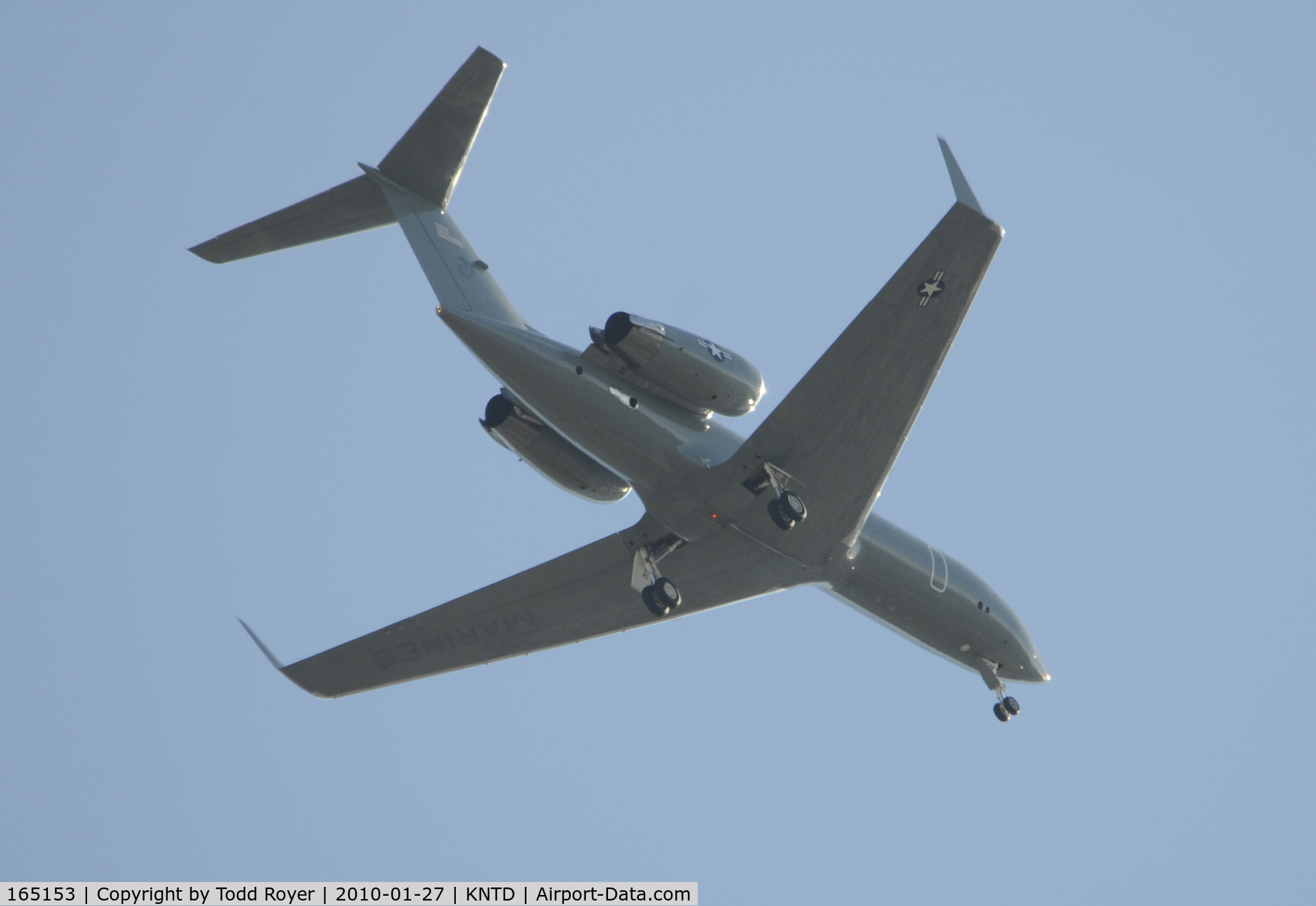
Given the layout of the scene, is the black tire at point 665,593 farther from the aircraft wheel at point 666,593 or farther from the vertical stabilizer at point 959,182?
the vertical stabilizer at point 959,182

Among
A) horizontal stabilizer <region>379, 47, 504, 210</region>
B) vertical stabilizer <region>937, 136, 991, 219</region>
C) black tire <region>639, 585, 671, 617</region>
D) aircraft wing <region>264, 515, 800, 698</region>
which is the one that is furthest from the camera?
aircraft wing <region>264, 515, 800, 698</region>

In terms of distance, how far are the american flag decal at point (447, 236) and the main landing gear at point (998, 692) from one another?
1098 cm

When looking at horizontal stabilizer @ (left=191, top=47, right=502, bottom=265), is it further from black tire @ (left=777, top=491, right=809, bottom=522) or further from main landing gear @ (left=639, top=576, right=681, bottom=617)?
black tire @ (left=777, top=491, right=809, bottom=522)

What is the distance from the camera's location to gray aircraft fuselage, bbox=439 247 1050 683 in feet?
57.1

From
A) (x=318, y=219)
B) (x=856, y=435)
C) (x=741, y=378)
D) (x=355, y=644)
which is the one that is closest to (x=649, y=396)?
(x=741, y=378)

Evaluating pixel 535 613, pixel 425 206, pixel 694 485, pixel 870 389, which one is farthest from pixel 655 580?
pixel 425 206

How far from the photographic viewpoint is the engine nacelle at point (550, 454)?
18.9 m

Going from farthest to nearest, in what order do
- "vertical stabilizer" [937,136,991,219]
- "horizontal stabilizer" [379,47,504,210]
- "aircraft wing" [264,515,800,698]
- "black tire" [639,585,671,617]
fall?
"aircraft wing" [264,515,800,698] < "horizontal stabilizer" [379,47,504,210] < "black tire" [639,585,671,617] < "vertical stabilizer" [937,136,991,219]

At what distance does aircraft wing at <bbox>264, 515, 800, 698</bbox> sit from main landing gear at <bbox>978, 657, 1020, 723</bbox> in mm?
4319

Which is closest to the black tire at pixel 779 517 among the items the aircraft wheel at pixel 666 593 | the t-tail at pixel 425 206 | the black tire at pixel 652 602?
the aircraft wheel at pixel 666 593

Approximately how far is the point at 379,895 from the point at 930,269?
Result: 11.6 metres

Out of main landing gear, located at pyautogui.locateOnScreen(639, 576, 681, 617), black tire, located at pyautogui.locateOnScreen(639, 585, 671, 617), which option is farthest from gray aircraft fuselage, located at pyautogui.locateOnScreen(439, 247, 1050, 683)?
black tire, located at pyautogui.locateOnScreen(639, 585, 671, 617)

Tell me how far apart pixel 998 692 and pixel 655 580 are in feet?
23.1

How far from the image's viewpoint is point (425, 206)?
20.2m
